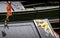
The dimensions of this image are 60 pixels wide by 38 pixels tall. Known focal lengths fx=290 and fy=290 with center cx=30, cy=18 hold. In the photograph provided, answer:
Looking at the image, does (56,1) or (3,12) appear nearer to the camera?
(3,12)

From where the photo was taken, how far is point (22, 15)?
5.86 metres

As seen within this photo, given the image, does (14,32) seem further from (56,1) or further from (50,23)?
(56,1)

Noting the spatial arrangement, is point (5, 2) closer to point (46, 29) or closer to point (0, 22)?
point (0, 22)

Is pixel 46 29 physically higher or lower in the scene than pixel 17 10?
lower

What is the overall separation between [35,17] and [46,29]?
0.34m

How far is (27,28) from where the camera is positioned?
5852 mm

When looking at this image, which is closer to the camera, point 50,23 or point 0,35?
point 0,35

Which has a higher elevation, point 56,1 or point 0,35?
point 56,1

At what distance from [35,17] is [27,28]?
0.31 m

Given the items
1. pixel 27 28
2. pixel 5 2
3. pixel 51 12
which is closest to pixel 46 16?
pixel 51 12

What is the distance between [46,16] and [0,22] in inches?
39.1

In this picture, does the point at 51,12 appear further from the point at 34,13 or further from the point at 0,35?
the point at 0,35

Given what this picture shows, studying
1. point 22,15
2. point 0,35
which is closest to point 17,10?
point 22,15

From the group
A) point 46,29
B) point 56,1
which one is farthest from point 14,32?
point 56,1
